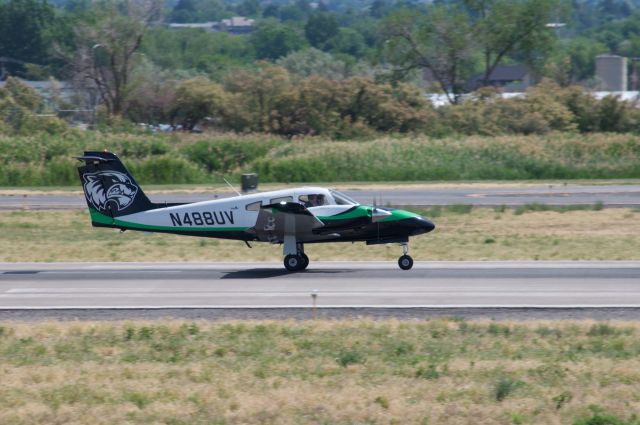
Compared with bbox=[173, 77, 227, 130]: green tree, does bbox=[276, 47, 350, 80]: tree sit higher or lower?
higher

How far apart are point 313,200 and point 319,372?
9.79 metres

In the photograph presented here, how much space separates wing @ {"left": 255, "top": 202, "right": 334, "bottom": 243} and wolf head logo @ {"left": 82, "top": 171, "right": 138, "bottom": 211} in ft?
11.0

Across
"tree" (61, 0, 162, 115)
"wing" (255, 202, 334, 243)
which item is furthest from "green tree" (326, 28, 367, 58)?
"wing" (255, 202, 334, 243)

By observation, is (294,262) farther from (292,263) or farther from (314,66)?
(314,66)

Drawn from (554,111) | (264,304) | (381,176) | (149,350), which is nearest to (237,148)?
(381,176)

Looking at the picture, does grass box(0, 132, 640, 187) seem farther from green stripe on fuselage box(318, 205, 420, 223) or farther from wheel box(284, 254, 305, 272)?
green stripe on fuselage box(318, 205, 420, 223)

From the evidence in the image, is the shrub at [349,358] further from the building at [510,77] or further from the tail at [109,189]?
the building at [510,77]

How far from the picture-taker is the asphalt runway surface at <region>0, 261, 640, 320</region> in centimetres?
1861

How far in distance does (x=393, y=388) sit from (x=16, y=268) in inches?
576

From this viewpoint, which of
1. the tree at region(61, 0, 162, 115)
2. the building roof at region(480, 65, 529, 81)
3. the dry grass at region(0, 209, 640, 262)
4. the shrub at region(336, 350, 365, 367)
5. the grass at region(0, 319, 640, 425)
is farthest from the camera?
the building roof at region(480, 65, 529, 81)

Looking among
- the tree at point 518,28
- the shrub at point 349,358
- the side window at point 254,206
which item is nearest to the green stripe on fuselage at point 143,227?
the side window at point 254,206

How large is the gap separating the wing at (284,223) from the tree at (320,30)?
167m

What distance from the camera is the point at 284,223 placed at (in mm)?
23578

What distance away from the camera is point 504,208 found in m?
37.6
